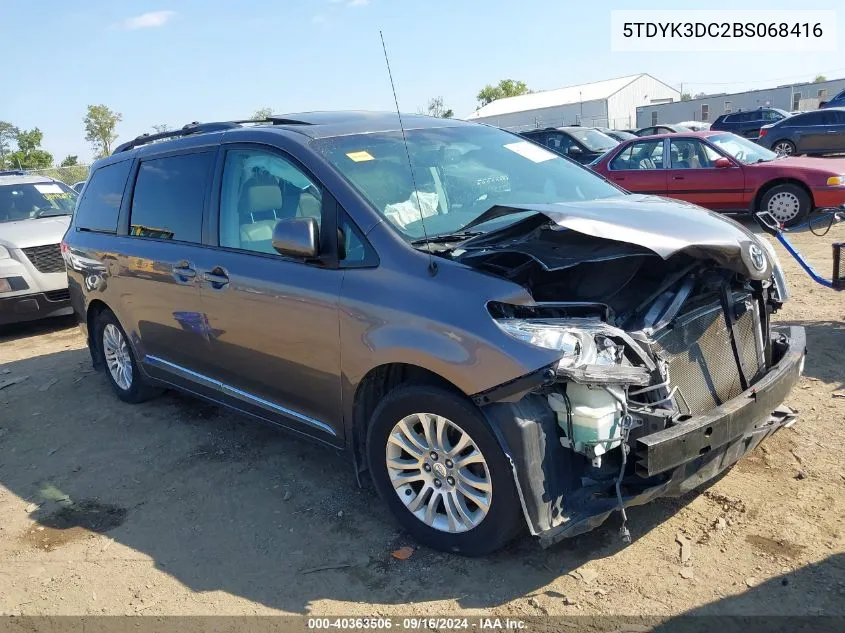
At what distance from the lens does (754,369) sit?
347cm

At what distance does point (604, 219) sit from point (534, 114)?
65.1 m

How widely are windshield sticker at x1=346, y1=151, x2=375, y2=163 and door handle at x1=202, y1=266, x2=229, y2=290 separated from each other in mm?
988

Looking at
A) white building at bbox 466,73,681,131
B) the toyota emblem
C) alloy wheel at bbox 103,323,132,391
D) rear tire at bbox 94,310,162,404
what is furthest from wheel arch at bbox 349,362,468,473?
white building at bbox 466,73,681,131

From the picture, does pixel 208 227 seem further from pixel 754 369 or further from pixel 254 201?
pixel 754 369

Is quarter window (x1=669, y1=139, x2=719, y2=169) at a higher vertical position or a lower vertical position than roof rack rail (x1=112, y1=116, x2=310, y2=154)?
lower

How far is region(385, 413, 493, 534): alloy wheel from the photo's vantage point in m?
3.02

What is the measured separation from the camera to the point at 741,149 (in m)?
11.0

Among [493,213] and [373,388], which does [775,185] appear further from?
[373,388]

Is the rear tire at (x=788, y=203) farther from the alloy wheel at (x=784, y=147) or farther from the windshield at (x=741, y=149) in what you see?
the alloy wheel at (x=784, y=147)

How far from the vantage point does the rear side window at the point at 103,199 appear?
17.5 ft

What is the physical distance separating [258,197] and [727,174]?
8.71 meters

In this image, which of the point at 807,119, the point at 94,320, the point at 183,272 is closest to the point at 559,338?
the point at 183,272

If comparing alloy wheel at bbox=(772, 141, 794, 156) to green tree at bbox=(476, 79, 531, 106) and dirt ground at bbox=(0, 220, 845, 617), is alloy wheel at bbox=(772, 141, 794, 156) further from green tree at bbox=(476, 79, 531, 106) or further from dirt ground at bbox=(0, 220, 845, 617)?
green tree at bbox=(476, 79, 531, 106)

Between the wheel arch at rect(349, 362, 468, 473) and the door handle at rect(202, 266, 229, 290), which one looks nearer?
the wheel arch at rect(349, 362, 468, 473)
